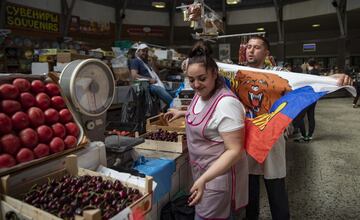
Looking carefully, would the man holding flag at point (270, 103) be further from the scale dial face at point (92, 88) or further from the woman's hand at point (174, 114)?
the scale dial face at point (92, 88)

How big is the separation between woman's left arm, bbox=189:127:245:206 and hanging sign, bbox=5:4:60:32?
9385mm

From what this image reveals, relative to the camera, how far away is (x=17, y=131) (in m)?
1.31

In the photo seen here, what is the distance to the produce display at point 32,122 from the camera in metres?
1.24

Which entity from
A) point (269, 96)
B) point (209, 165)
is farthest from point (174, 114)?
point (209, 165)

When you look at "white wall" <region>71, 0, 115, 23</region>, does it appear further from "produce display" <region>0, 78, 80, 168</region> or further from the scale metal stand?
"produce display" <region>0, 78, 80, 168</region>

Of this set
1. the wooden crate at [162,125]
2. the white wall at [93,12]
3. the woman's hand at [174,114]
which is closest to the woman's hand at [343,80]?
the woman's hand at [174,114]

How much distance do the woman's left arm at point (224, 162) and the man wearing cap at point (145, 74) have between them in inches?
140

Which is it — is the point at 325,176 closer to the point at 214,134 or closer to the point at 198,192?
the point at 214,134

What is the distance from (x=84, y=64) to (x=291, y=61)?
16078 mm

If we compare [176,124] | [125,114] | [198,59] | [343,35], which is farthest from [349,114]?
[198,59]

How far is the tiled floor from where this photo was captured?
9.32 feet

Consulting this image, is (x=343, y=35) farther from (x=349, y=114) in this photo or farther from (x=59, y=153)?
(x=59, y=153)

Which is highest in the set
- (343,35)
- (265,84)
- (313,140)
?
(343,35)

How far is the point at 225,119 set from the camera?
4.74 feet
